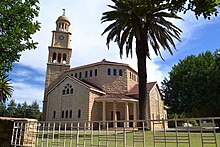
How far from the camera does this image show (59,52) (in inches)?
1652

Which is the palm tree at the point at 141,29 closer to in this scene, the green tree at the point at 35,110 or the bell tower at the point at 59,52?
the bell tower at the point at 59,52

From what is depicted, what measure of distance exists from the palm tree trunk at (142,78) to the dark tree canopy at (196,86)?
14.2m

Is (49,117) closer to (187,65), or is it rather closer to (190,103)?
(190,103)

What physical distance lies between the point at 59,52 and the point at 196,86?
27.2 meters

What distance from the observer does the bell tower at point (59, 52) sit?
40781mm

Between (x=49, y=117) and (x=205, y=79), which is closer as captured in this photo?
(x=205, y=79)

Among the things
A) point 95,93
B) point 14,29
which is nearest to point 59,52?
point 95,93

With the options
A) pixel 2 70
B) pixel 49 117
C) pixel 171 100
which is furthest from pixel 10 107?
pixel 2 70

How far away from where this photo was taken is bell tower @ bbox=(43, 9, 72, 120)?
4078 cm

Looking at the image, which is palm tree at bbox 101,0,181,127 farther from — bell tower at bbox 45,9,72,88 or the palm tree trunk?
bell tower at bbox 45,9,72,88

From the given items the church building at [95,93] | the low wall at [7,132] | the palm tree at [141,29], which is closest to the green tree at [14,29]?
the low wall at [7,132]

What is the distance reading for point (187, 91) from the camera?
31.8 meters

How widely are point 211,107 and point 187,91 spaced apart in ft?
14.1

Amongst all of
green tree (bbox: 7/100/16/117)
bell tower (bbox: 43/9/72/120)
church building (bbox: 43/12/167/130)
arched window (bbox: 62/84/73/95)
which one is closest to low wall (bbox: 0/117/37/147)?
church building (bbox: 43/12/167/130)
